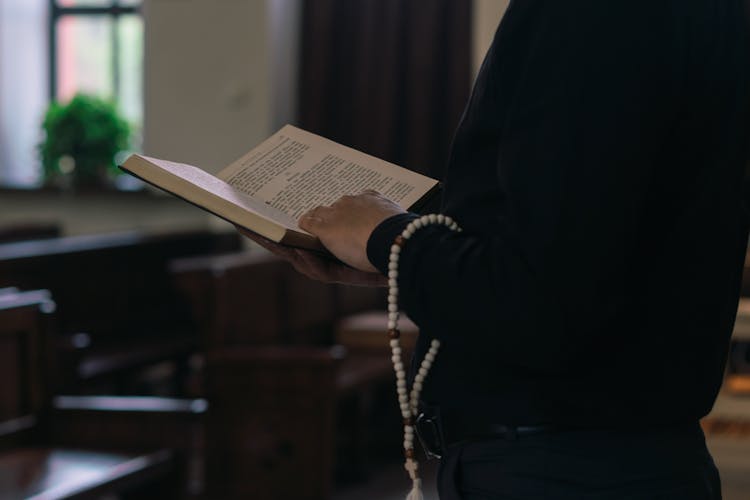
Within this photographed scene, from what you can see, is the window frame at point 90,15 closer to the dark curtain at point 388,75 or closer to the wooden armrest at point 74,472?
the dark curtain at point 388,75

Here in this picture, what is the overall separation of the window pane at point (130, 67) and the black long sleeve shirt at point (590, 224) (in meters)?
7.27

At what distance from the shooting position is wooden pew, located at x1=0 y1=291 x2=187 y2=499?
3.18 m

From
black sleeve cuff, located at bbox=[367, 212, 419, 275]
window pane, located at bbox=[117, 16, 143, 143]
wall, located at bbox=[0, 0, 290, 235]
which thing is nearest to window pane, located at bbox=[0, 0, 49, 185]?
window pane, located at bbox=[117, 16, 143, 143]

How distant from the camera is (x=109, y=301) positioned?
18.7ft

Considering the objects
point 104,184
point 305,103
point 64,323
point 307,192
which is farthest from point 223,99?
point 307,192

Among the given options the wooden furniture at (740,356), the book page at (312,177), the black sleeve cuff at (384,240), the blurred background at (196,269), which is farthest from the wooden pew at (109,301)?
the black sleeve cuff at (384,240)

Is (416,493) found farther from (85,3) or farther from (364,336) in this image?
(85,3)

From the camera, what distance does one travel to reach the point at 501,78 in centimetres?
104

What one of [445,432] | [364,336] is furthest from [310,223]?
[364,336]

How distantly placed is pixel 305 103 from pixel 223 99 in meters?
0.50

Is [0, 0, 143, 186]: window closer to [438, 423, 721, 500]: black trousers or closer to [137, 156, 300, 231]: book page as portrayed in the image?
[137, 156, 300, 231]: book page

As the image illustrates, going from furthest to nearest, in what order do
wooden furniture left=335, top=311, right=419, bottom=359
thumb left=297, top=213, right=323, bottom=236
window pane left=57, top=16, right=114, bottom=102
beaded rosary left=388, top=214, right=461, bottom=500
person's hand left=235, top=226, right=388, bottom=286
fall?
1. window pane left=57, top=16, right=114, bottom=102
2. wooden furniture left=335, top=311, right=419, bottom=359
3. person's hand left=235, top=226, right=388, bottom=286
4. thumb left=297, top=213, right=323, bottom=236
5. beaded rosary left=388, top=214, right=461, bottom=500

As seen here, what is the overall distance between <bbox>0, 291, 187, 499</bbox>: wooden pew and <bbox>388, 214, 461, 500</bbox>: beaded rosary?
6.90 feet

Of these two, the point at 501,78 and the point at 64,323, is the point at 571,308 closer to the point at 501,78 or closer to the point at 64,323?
the point at 501,78
